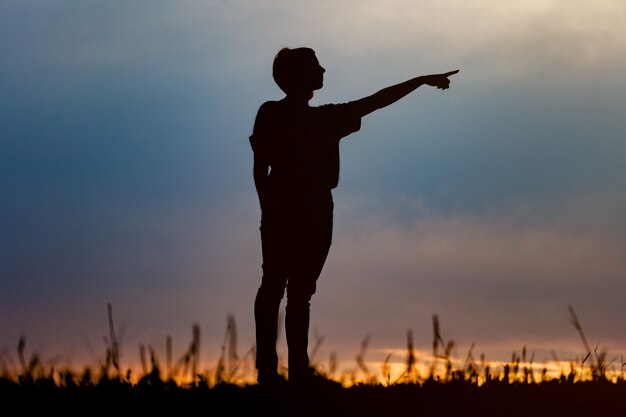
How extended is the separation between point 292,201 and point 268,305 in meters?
0.95

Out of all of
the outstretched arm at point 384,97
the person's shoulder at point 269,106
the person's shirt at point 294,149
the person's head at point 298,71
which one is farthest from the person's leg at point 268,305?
the outstretched arm at point 384,97

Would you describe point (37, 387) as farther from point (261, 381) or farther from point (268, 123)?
point (268, 123)

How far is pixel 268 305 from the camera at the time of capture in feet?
27.4

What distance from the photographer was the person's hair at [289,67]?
333 inches

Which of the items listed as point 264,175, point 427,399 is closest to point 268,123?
point 264,175

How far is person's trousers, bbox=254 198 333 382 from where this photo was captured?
27.2 ft

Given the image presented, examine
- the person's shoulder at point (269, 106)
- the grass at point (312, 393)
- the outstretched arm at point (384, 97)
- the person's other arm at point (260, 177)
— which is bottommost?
the grass at point (312, 393)

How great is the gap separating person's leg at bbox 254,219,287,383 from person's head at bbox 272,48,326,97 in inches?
51.3

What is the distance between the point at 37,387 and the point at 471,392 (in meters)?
3.44

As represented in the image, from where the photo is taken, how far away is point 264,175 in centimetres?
833

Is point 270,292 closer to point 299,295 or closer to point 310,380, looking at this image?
point 299,295

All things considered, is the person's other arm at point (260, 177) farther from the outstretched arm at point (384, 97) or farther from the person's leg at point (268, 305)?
Result: the outstretched arm at point (384, 97)

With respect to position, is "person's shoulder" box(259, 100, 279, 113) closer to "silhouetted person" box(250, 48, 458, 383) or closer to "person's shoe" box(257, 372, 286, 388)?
"silhouetted person" box(250, 48, 458, 383)

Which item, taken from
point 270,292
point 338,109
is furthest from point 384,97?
point 270,292
